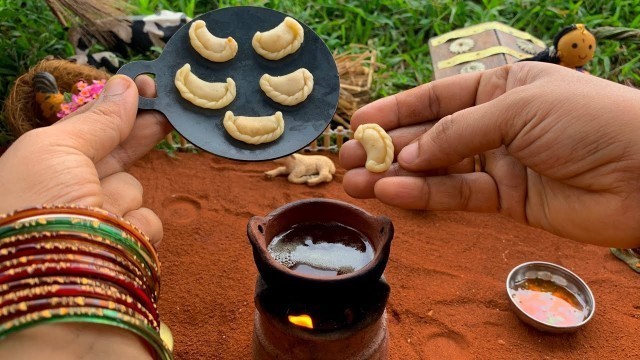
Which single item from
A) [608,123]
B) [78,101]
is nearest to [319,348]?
[608,123]

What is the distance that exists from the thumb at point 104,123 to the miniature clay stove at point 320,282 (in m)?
0.58

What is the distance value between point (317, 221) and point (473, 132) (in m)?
0.69

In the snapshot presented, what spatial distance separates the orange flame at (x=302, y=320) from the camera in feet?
6.53

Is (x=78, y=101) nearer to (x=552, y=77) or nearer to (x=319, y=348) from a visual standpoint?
(x=319, y=348)

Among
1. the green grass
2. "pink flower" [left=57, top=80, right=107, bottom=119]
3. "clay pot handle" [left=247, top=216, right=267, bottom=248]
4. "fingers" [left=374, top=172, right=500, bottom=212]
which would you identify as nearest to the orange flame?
"clay pot handle" [left=247, top=216, right=267, bottom=248]

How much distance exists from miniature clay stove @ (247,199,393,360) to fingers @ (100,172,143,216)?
491 millimetres

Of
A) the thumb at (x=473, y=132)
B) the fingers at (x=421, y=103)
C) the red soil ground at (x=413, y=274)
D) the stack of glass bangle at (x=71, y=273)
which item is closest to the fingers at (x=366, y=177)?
the thumb at (x=473, y=132)

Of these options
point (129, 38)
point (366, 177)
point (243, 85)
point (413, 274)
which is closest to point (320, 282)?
point (366, 177)

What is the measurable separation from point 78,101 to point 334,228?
216 centimetres

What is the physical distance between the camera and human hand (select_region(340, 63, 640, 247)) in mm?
1993

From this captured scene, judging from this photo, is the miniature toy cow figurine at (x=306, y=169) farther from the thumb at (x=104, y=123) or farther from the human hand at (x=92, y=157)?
the thumb at (x=104, y=123)

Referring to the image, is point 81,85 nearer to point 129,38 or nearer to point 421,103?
point 129,38

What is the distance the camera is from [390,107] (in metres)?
2.69

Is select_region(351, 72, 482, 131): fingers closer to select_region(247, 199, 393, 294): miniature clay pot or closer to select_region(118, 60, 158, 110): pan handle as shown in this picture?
select_region(247, 199, 393, 294): miniature clay pot
